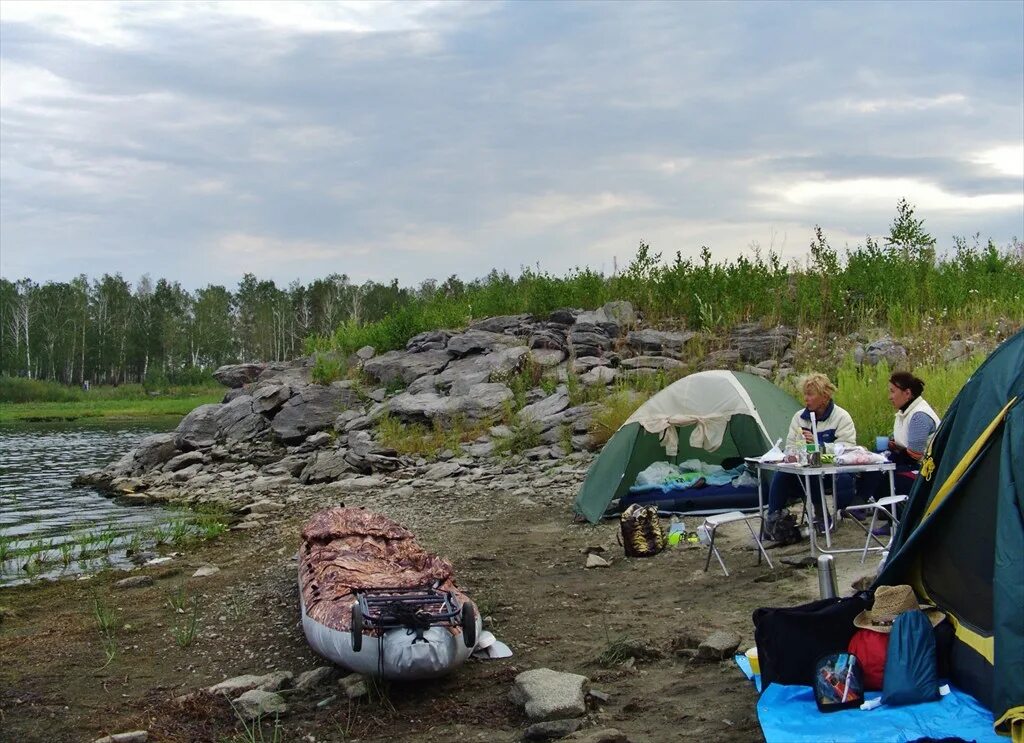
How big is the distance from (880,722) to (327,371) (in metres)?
20.1

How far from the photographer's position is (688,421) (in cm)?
1102

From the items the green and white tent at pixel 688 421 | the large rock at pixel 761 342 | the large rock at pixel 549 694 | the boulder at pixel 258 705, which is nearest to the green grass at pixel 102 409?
the large rock at pixel 761 342

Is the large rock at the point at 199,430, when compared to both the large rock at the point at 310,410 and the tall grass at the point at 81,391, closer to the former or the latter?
the large rock at the point at 310,410

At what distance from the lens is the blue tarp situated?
4281mm

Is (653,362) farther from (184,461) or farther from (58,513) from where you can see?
(58,513)

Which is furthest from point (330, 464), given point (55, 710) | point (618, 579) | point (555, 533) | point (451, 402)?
point (55, 710)

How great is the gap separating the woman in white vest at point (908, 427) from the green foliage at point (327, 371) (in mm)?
16700

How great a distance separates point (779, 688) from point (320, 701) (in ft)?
8.91

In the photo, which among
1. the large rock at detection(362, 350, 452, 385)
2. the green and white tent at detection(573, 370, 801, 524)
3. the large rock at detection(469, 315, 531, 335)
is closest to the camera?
the green and white tent at detection(573, 370, 801, 524)

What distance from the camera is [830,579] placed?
558 cm

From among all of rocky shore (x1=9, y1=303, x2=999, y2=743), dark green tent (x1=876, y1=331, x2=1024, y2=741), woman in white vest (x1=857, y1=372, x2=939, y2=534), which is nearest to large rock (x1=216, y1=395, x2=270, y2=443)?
rocky shore (x1=9, y1=303, x2=999, y2=743)

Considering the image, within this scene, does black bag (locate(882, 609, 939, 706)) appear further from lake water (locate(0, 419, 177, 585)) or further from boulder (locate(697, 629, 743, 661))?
lake water (locate(0, 419, 177, 585))

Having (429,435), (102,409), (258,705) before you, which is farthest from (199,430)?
(102,409)

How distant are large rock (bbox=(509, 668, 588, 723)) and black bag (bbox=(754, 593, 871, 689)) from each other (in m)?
1.04
